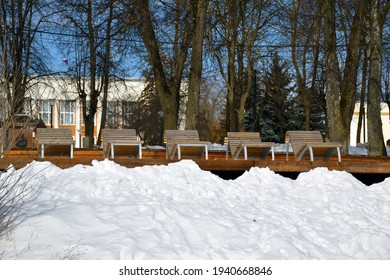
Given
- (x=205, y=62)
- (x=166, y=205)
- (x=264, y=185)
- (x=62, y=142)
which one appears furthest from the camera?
(x=205, y=62)

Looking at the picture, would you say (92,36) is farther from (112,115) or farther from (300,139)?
(112,115)

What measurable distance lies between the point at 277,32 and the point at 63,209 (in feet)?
71.6

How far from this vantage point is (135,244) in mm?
6371

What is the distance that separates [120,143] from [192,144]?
1401mm

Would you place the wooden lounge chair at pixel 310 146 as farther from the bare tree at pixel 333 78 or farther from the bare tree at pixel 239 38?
the bare tree at pixel 239 38

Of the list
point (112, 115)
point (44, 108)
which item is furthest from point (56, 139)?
point (44, 108)

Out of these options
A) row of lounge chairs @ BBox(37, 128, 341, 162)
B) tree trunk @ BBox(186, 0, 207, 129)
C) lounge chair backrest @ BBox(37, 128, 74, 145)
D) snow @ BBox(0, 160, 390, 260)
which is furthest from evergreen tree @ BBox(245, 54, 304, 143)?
snow @ BBox(0, 160, 390, 260)

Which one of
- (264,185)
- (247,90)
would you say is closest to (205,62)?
(247,90)

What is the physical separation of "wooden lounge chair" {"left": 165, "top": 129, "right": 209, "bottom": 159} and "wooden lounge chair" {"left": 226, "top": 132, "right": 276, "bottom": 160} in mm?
680

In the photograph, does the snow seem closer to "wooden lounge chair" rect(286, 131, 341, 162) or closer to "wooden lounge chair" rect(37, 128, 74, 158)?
"wooden lounge chair" rect(286, 131, 341, 162)

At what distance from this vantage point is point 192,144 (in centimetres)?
1232

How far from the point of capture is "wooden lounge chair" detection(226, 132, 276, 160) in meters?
12.6

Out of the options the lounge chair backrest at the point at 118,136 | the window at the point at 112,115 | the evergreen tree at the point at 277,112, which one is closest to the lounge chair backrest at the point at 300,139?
the lounge chair backrest at the point at 118,136
